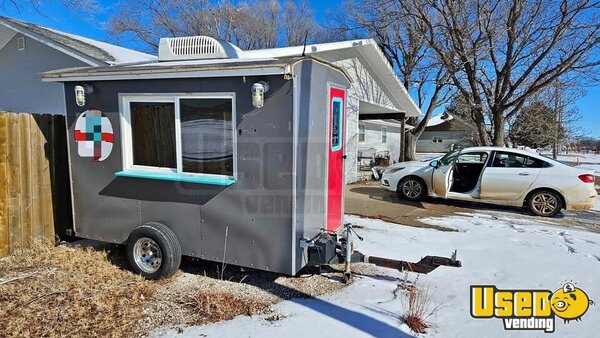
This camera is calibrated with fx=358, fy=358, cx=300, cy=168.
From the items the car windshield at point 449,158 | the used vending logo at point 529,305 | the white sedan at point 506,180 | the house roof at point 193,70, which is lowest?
the used vending logo at point 529,305

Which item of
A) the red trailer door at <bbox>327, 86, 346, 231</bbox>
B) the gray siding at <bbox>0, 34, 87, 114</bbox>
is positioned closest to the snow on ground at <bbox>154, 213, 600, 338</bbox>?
the red trailer door at <bbox>327, 86, 346, 231</bbox>

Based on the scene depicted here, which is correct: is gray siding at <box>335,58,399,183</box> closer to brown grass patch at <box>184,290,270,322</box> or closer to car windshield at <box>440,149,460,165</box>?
car windshield at <box>440,149,460,165</box>

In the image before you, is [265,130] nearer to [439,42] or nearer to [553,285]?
[553,285]

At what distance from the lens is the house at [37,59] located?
959 cm

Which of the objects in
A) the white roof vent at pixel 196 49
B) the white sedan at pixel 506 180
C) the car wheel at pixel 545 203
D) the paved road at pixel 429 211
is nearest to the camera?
the white roof vent at pixel 196 49

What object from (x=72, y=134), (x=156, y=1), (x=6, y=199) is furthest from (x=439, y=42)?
(x=156, y=1)

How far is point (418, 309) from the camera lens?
3402 millimetres

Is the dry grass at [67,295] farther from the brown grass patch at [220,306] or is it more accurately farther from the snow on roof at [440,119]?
the snow on roof at [440,119]

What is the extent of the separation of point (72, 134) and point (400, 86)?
1152 centimetres

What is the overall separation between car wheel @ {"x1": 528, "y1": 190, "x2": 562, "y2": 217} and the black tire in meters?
2.25

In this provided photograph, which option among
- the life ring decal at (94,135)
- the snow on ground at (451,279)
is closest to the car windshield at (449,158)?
the snow on ground at (451,279)

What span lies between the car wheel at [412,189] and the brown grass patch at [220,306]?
6.16 m

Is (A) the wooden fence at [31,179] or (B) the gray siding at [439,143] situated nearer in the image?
(A) the wooden fence at [31,179]

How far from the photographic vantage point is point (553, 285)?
4094mm
